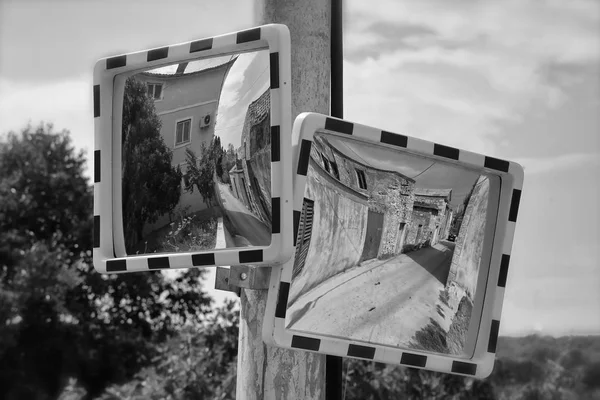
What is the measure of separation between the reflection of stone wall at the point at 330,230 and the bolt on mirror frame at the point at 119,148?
4.9 inches

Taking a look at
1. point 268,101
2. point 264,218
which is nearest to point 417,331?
point 264,218

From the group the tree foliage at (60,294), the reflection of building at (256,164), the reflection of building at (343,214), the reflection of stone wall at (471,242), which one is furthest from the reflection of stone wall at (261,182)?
the tree foliage at (60,294)

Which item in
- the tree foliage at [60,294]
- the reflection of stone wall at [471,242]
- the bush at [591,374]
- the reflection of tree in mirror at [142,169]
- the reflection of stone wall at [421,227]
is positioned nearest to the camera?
the reflection of tree in mirror at [142,169]

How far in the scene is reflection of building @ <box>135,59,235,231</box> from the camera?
265 cm

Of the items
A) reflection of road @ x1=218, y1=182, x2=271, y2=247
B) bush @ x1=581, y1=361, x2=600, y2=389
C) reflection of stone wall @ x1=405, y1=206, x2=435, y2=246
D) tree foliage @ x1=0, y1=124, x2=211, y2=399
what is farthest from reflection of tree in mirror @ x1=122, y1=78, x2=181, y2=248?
tree foliage @ x1=0, y1=124, x2=211, y2=399

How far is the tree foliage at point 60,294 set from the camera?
55.4ft

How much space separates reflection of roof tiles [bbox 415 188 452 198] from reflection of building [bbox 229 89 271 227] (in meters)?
0.54

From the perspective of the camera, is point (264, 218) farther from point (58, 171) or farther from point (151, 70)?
point (58, 171)

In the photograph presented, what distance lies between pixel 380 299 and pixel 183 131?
0.80 m

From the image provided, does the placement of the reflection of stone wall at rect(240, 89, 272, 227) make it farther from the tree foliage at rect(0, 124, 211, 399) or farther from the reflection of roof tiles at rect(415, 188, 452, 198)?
the tree foliage at rect(0, 124, 211, 399)

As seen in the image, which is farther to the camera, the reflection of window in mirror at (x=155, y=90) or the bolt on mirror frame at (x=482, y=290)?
the reflection of window in mirror at (x=155, y=90)

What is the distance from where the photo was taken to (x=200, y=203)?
2674 mm

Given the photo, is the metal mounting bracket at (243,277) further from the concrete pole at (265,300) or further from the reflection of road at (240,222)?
the reflection of road at (240,222)

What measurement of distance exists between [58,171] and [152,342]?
13.3ft
